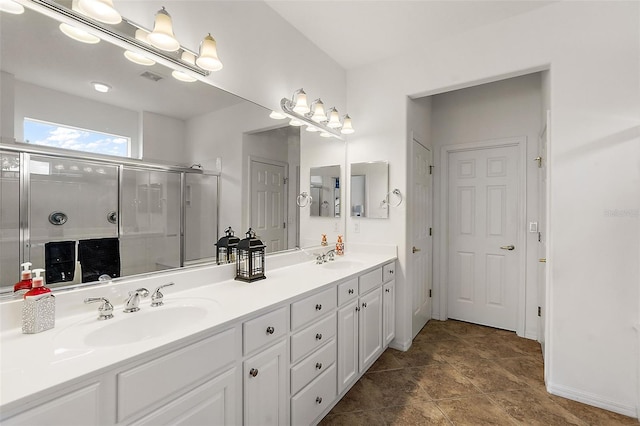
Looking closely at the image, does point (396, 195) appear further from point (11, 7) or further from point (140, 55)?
point (11, 7)

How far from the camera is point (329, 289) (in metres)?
1.83

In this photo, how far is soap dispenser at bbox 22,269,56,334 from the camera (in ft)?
3.47

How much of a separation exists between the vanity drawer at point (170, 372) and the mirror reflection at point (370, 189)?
1.99 m

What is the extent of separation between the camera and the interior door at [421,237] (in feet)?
9.91

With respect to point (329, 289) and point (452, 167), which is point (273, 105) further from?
point (452, 167)

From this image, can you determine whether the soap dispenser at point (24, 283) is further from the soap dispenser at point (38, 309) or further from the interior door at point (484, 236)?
the interior door at point (484, 236)

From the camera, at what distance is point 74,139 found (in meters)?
1.27

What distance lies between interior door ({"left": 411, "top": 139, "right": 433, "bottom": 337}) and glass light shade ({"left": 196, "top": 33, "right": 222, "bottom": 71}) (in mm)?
2044

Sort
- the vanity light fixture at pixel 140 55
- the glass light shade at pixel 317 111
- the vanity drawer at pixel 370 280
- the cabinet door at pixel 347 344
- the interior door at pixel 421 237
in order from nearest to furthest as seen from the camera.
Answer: the vanity light fixture at pixel 140 55
the cabinet door at pixel 347 344
the vanity drawer at pixel 370 280
the glass light shade at pixel 317 111
the interior door at pixel 421 237

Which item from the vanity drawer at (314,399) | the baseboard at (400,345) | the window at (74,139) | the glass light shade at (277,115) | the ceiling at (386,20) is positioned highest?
the ceiling at (386,20)

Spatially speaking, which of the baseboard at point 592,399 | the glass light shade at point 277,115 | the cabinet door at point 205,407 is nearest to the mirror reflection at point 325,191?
the glass light shade at point 277,115

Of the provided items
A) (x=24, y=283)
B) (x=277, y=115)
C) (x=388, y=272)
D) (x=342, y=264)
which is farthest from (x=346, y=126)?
(x=24, y=283)

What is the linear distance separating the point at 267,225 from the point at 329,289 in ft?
2.40

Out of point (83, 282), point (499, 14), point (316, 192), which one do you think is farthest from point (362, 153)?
point (83, 282)
